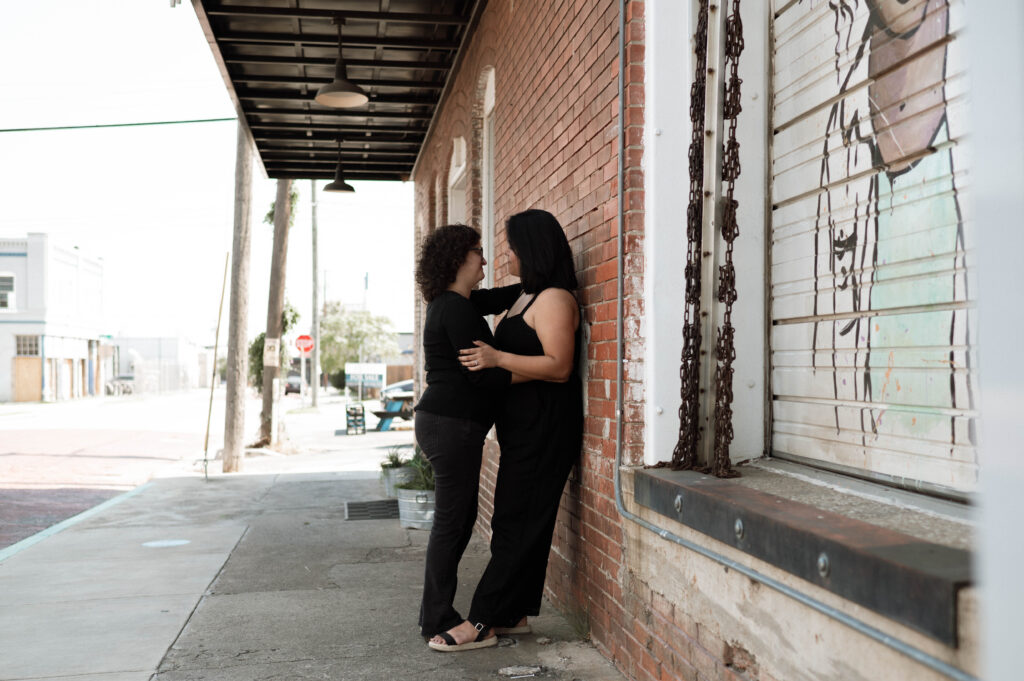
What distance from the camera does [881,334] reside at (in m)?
2.51

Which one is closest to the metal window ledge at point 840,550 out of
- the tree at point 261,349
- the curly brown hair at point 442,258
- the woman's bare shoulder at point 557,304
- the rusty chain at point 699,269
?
the rusty chain at point 699,269

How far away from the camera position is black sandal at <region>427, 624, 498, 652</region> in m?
3.97

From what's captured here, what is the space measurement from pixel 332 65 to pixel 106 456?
1074 centimetres

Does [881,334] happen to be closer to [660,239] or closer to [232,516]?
[660,239]

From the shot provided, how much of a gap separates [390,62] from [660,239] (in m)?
5.88

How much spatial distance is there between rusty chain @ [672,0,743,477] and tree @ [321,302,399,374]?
54503 millimetres

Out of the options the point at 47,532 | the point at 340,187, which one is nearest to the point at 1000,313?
the point at 47,532

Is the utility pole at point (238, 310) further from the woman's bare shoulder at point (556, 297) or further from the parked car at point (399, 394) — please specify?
the woman's bare shoulder at point (556, 297)

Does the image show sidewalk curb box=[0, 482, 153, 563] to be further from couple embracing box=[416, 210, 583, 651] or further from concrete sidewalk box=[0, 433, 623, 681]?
couple embracing box=[416, 210, 583, 651]

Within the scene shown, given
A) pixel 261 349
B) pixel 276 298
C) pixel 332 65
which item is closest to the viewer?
pixel 332 65

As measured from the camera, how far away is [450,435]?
13.1 ft

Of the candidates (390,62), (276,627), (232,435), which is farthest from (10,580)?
(232,435)

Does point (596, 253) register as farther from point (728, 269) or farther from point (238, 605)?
point (238, 605)

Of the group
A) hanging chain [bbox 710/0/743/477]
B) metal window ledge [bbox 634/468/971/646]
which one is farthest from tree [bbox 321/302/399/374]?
metal window ledge [bbox 634/468/971/646]
